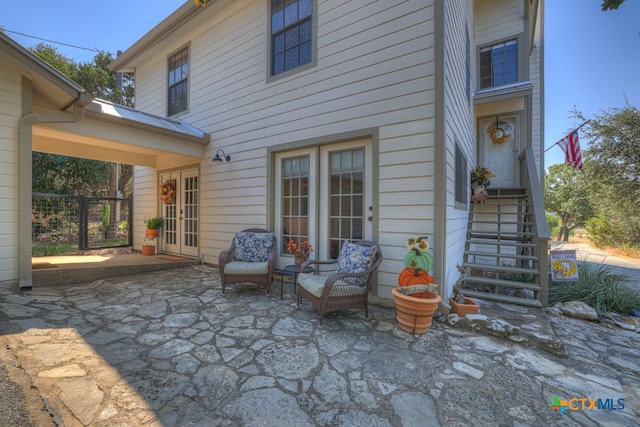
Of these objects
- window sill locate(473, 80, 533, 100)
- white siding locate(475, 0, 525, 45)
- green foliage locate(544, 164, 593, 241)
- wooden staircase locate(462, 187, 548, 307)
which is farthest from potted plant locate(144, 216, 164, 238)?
green foliage locate(544, 164, 593, 241)

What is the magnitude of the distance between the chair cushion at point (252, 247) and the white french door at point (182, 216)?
7.31 ft

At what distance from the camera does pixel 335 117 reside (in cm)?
404

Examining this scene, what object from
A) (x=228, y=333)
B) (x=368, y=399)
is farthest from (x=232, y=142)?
(x=368, y=399)

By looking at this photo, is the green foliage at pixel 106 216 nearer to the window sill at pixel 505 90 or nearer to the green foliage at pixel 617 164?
the window sill at pixel 505 90

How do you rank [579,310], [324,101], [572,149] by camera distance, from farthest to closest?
[572,149], [324,101], [579,310]

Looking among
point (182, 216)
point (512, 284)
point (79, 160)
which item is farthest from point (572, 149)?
point (79, 160)

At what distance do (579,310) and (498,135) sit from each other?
4574 millimetres

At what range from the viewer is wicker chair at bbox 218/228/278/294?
12.6 feet

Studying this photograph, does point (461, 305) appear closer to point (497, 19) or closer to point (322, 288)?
point (322, 288)

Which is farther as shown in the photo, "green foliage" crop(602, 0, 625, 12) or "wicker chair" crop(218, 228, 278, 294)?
"wicker chair" crop(218, 228, 278, 294)

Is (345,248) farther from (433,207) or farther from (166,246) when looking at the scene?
(166,246)

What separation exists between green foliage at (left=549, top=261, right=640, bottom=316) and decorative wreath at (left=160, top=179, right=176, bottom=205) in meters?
7.66

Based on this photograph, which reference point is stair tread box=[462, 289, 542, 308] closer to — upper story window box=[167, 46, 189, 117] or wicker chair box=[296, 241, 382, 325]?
wicker chair box=[296, 241, 382, 325]

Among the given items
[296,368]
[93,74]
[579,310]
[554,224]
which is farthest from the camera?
[554,224]
